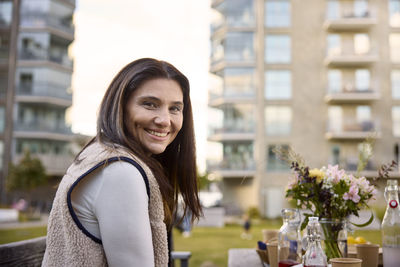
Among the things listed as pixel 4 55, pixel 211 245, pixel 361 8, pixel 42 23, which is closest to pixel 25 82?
pixel 4 55

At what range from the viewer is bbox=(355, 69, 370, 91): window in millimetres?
24058

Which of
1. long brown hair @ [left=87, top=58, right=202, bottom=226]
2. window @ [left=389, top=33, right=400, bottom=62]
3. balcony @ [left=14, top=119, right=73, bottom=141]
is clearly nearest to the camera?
long brown hair @ [left=87, top=58, right=202, bottom=226]

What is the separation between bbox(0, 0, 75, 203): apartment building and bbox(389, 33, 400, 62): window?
1954 cm

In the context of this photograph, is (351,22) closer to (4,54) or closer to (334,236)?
(4,54)

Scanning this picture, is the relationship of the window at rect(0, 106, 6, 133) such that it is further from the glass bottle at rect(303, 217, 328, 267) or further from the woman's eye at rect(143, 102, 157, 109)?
the glass bottle at rect(303, 217, 328, 267)

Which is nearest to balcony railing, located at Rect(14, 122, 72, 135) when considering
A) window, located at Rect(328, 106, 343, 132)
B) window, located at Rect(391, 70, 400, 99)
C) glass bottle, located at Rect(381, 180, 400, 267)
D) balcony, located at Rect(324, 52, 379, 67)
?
window, located at Rect(328, 106, 343, 132)

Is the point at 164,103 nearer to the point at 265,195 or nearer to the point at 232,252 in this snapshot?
A: the point at 232,252

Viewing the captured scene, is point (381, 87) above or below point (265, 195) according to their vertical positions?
above

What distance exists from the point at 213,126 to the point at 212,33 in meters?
5.83

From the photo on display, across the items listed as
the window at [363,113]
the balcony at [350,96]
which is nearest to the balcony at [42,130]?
the balcony at [350,96]

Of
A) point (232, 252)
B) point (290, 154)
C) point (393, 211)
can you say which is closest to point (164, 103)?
point (290, 154)

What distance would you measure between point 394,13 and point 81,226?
2747cm

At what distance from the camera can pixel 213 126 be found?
25.2 m

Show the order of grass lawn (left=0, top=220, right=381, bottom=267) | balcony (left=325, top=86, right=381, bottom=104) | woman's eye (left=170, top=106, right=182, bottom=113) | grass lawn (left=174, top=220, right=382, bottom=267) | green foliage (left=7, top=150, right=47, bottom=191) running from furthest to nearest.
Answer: balcony (left=325, top=86, right=381, bottom=104)
green foliage (left=7, top=150, right=47, bottom=191)
grass lawn (left=0, top=220, right=381, bottom=267)
grass lawn (left=174, top=220, right=382, bottom=267)
woman's eye (left=170, top=106, right=182, bottom=113)
